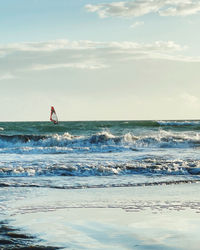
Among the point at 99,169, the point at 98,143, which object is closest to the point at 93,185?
Answer: the point at 99,169

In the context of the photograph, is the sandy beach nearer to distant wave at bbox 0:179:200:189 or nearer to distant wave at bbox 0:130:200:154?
distant wave at bbox 0:179:200:189

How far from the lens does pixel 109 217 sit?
6176 millimetres

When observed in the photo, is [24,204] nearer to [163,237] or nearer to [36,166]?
[163,237]

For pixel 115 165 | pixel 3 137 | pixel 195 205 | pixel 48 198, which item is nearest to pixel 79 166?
pixel 115 165

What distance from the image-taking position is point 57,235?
515 centimetres

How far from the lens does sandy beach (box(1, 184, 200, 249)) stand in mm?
4871

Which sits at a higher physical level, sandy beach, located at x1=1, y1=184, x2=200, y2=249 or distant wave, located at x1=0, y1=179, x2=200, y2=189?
sandy beach, located at x1=1, y1=184, x2=200, y2=249

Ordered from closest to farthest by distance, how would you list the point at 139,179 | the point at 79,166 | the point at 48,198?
1. the point at 48,198
2. the point at 139,179
3. the point at 79,166

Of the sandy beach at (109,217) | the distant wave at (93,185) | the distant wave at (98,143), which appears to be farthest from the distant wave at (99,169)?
the distant wave at (98,143)

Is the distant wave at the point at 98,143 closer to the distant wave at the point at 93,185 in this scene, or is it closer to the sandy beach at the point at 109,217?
the distant wave at the point at 93,185

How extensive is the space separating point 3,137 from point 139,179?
2172cm

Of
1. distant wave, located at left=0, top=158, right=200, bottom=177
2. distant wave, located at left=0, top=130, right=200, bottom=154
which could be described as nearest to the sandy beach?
distant wave, located at left=0, top=158, right=200, bottom=177

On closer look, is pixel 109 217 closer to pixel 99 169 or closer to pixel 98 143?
pixel 99 169

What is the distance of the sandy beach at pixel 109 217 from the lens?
16.0 feet
